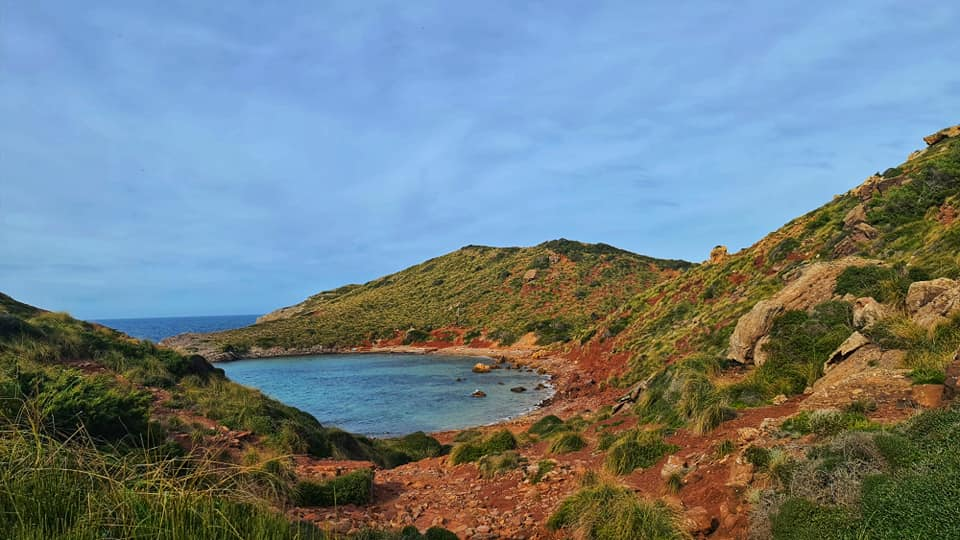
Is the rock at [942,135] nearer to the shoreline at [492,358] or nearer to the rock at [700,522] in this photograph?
the shoreline at [492,358]

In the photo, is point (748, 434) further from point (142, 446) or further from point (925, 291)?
point (142, 446)

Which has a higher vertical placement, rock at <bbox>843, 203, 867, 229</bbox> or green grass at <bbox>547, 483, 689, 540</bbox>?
rock at <bbox>843, 203, 867, 229</bbox>

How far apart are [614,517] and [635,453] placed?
4345 millimetres

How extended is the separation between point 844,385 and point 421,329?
69525mm

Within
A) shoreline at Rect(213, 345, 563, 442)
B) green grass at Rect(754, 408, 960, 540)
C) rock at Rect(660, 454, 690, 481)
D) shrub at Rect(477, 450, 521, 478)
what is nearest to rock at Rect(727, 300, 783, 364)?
rock at Rect(660, 454, 690, 481)

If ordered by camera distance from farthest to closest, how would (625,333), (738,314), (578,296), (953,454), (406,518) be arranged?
1. (578,296)
2. (625,333)
3. (738,314)
4. (406,518)
5. (953,454)

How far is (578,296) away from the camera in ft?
247

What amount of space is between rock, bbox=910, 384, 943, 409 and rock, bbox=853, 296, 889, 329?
3.56 meters

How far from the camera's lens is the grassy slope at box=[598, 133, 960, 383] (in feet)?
52.9

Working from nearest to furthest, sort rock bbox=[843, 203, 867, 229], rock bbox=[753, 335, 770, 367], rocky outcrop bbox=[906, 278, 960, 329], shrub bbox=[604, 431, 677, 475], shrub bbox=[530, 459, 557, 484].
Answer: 1. rocky outcrop bbox=[906, 278, 960, 329]
2. shrub bbox=[604, 431, 677, 475]
3. shrub bbox=[530, 459, 557, 484]
4. rock bbox=[753, 335, 770, 367]
5. rock bbox=[843, 203, 867, 229]

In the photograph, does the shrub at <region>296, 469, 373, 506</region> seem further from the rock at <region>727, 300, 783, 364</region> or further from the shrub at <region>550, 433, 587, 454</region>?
the rock at <region>727, 300, 783, 364</region>

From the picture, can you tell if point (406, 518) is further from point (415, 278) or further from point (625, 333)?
point (415, 278)

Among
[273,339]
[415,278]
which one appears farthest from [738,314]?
[415,278]

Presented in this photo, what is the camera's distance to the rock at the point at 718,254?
38844 millimetres
